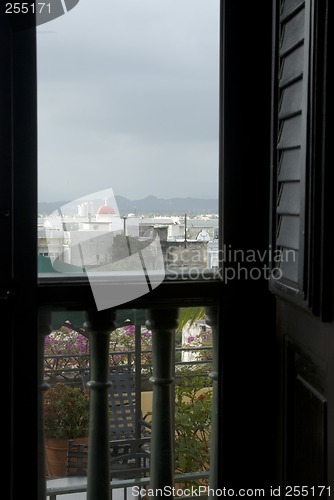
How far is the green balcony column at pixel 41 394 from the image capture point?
1785 millimetres

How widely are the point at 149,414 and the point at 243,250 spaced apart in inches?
22.4

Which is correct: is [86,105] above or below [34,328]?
above

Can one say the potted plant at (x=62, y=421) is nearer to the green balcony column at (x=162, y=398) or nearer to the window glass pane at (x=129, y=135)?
the green balcony column at (x=162, y=398)

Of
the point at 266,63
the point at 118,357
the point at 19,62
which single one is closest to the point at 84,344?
the point at 118,357

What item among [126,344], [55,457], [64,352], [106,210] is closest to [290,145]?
[106,210]

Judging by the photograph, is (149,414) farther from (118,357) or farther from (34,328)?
(34,328)

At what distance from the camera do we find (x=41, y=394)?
1801 mm

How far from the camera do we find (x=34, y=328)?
175 centimetres

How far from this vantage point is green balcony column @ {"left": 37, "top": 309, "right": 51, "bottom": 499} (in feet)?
5.86

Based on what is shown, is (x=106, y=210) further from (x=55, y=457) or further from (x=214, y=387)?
(x=55, y=457)

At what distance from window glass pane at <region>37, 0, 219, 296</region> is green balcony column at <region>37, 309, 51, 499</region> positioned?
144mm

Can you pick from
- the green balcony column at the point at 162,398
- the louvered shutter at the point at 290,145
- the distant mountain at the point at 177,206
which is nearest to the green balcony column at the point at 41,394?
the green balcony column at the point at 162,398

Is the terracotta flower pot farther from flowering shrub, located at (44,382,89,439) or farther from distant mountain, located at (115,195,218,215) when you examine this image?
distant mountain, located at (115,195,218,215)

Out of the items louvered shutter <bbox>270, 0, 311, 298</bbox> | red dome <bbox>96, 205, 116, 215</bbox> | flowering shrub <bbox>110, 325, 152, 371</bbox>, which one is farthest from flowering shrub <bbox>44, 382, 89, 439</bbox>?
louvered shutter <bbox>270, 0, 311, 298</bbox>
